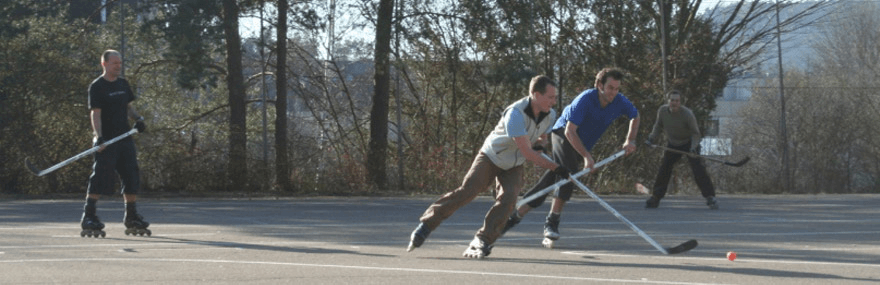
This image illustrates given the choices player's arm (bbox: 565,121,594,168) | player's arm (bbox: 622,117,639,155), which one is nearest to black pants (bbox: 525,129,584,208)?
player's arm (bbox: 565,121,594,168)

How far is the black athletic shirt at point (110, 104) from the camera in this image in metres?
11.5

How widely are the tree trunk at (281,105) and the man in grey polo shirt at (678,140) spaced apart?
8.23 metres

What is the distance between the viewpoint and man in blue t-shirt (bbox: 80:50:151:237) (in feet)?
37.8

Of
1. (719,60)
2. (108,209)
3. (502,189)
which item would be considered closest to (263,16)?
(108,209)

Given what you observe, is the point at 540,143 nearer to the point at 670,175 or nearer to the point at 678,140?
the point at 678,140

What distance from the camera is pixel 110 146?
11.6 meters

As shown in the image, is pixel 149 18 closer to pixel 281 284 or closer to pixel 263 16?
pixel 263 16

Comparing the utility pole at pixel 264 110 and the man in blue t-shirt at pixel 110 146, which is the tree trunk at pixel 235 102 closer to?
the utility pole at pixel 264 110

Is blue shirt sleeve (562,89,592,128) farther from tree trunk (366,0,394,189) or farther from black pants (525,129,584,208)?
tree trunk (366,0,394,189)

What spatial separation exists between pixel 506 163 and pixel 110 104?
13.3 ft

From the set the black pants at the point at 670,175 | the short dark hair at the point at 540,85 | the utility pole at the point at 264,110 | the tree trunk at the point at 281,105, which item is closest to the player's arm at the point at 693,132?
the black pants at the point at 670,175

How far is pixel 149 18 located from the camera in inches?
928

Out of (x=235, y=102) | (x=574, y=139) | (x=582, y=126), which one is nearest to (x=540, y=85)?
(x=574, y=139)

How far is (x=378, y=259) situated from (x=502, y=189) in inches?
44.6
